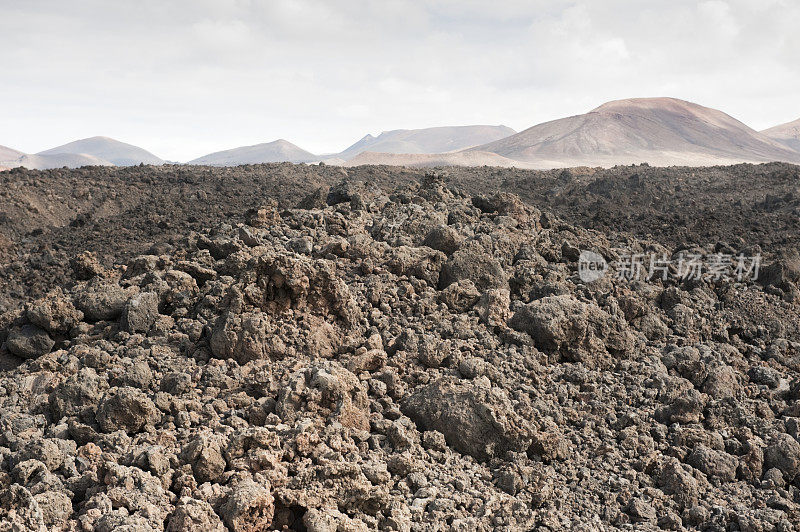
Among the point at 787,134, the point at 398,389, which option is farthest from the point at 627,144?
the point at 398,389

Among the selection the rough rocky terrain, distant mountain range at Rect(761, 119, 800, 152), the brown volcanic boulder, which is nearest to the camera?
the rough rocky terrain

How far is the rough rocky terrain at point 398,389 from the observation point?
347 cm

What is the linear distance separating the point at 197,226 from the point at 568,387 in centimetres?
1331

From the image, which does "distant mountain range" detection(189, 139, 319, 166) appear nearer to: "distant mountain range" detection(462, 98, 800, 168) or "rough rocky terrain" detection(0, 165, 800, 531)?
"distant mountain range" detection(462, 98, 800, 168)

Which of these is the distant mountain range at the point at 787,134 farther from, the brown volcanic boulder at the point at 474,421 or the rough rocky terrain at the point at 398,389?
the brown volcanic boulder at the point at 474,421

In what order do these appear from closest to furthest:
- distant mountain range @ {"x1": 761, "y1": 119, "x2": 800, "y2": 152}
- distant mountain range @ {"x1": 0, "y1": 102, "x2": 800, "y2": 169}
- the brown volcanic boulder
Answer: the brown volcanic boulder → distant mountain range @ {"x1": 0, "y1": 102, "x2": 800, "y2": 169} → distant mountain range @ {"x1": 761, "y1": 119, "x2": 800, "y2": 152}

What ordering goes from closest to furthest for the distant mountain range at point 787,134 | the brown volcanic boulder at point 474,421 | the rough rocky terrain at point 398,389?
the rough rocky terrain at point 398,389 → the brown volcanic boulder at point 474,421 → the distant mountain range at point 787,134

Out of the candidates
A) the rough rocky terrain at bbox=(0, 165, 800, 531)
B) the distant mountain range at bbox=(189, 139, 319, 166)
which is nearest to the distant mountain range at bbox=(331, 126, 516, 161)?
the distant mountain range at bbox=(189, 139, 319, 166)

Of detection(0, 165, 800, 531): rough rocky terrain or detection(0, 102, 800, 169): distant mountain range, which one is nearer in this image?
detection(0, 165, 800, 531): rough rocky terrain

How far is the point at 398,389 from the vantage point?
453cm

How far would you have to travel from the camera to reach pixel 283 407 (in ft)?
13.2

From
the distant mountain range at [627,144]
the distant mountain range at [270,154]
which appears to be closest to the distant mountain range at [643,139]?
the distant mountain range at [627,144]

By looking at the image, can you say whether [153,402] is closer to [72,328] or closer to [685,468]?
[72,328]

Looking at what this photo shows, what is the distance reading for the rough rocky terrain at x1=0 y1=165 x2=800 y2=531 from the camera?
3473mm
